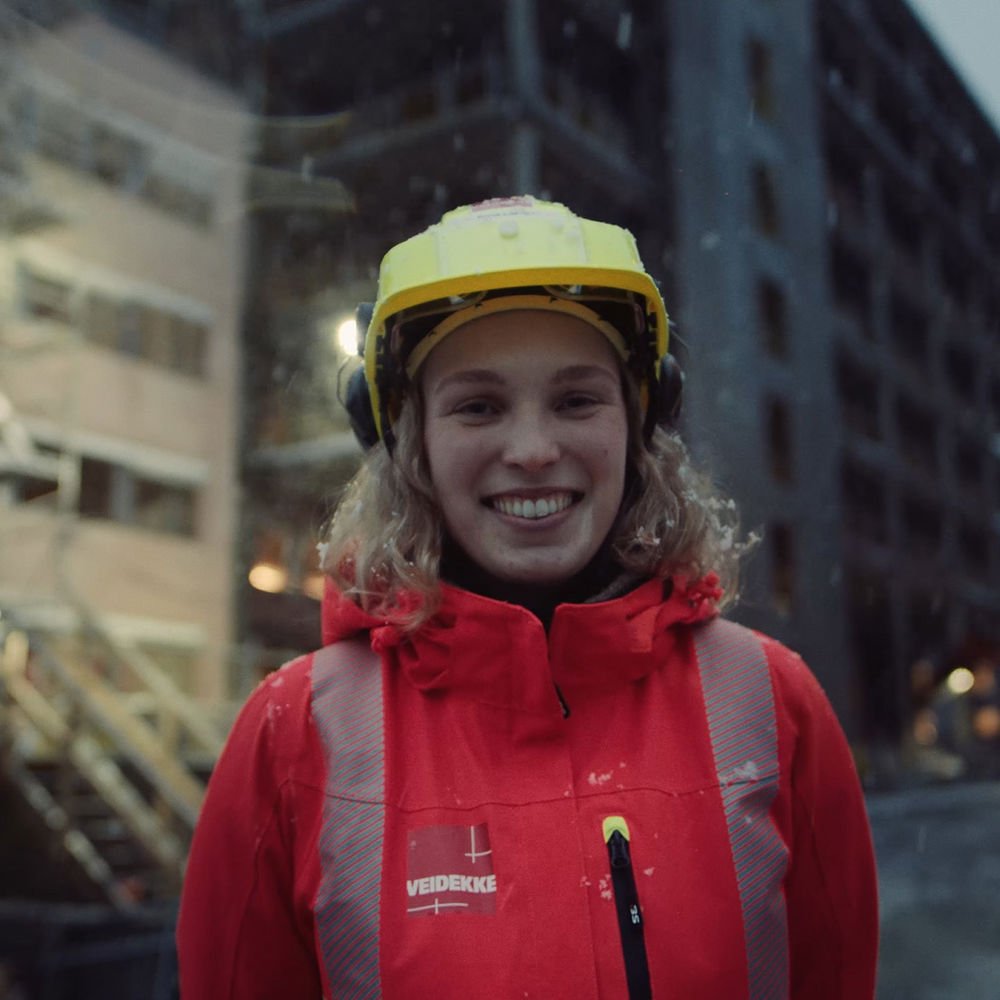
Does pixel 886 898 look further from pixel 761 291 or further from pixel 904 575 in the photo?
pixel 761 291

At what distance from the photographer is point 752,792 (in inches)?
47.9

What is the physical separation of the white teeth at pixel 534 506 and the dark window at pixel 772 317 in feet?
5.50

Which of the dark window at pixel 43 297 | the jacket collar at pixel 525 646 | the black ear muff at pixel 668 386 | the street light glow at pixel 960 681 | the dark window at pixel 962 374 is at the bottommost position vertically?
the jacket collar at pixel 525 646

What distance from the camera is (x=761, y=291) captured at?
2844 millimetres

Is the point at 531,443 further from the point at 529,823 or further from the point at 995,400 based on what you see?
the point at 995,400

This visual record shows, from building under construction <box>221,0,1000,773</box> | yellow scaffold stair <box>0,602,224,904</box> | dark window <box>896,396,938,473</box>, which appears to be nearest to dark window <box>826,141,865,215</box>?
building under construction <box>221,0,1000,773</box>

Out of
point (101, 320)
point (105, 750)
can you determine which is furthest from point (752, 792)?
point (105, 750)

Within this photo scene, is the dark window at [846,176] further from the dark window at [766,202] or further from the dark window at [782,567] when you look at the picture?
the dark window at [782,567]

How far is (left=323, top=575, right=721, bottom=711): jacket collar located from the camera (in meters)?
1.21

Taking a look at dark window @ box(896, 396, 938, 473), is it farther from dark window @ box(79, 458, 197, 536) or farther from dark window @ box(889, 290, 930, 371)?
dark window @ box(79, 458, 197, 536)

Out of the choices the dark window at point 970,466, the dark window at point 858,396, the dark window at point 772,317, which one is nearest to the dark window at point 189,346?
the dark window at point 772,317

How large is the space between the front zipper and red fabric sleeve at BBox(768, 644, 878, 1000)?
282mm

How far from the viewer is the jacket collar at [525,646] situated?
121cm

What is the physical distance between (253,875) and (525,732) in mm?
389
